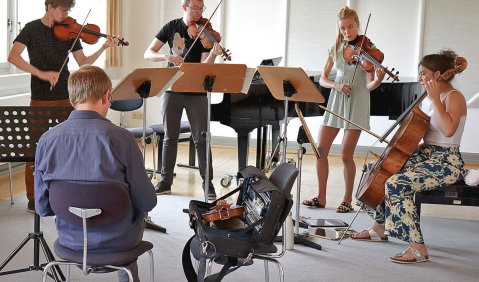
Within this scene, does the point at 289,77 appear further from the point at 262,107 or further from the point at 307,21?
the point at 307,21

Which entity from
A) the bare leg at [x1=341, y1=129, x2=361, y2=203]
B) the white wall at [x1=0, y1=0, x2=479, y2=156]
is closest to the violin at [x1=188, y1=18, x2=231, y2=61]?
the bare leg at [x1=341, y1=129, x2=361, y2=203]

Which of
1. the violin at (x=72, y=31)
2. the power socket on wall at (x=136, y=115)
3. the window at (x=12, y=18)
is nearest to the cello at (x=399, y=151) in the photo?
the violin at (x=72, y=31)

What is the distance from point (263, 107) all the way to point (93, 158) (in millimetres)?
3361

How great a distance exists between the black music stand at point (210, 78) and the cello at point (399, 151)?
103cm

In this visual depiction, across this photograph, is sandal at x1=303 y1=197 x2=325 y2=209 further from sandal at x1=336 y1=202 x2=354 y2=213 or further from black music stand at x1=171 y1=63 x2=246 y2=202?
black music stand at x1=171 y1=63 x2=246 y2=202

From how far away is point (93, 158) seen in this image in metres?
2.80

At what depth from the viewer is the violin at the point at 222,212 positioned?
3270 mm

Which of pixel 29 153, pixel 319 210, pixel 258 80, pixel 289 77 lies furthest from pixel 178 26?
pixel 29 153

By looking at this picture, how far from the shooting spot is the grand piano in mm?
6039

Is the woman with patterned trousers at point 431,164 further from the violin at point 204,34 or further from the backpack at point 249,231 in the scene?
the violin at point 204,34

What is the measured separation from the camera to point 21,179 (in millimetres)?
6398

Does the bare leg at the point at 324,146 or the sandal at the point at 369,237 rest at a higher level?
the bare leg at the point at 324,146

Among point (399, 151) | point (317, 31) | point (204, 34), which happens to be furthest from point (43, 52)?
point (317, 31)

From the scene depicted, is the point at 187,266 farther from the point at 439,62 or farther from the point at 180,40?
the point at 180,40
